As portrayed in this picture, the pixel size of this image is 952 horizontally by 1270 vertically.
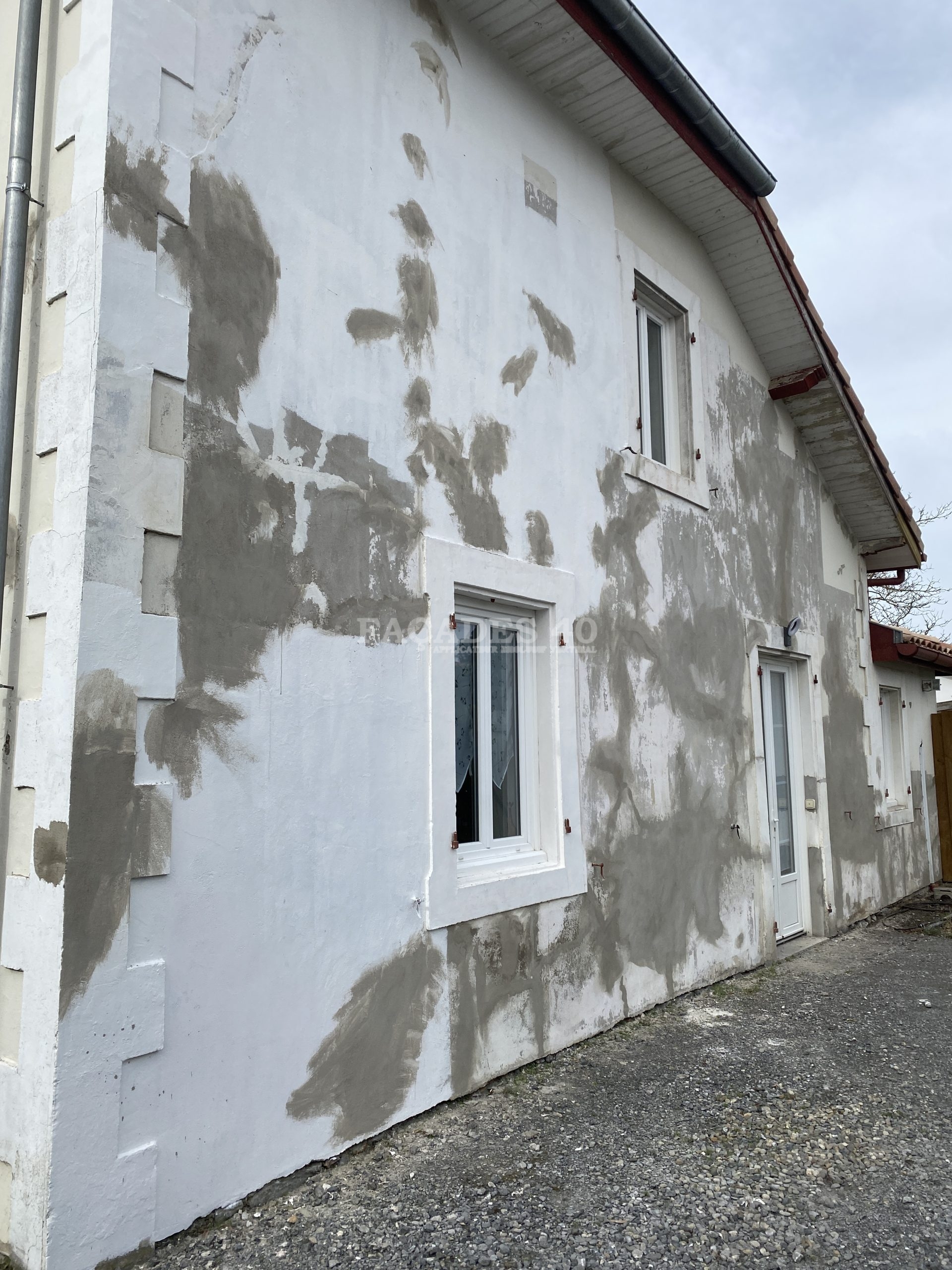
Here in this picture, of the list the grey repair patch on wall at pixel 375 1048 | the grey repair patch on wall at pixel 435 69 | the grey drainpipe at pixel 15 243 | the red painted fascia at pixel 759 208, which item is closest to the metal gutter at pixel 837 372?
the red painted fascia at pixel 759 208

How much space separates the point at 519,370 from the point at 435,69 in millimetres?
1484

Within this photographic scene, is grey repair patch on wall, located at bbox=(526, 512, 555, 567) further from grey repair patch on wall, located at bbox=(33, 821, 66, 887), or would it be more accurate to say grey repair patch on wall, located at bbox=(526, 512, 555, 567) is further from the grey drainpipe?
grey repair patch on wall, located at bbox=(33, 821, 66, 887)

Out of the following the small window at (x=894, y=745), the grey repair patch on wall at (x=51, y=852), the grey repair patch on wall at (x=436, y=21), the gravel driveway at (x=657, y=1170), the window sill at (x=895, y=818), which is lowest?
the gravel driveway at (x=657, y=1170)

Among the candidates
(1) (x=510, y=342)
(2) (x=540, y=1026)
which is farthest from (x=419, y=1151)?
(1) (x=510, y=342)

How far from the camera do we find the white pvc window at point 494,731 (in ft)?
14.8

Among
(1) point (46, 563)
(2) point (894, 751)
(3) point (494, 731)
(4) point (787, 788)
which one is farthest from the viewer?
(2) point (894, 751)

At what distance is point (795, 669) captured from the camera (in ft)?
26.8

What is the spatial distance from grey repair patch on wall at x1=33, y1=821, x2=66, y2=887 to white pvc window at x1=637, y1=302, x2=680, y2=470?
4684 millimetres

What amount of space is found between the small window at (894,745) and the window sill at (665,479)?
5.03 meters

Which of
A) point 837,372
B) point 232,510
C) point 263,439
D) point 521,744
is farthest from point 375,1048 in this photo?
point 837,372

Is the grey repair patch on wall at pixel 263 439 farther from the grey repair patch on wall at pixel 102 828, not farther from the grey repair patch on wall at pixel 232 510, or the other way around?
the grey repair patch on wall at pixel 102 828

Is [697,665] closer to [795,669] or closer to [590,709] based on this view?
[590,709]

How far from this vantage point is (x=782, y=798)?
784cm

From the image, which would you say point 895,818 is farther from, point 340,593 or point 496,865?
point 340,593
